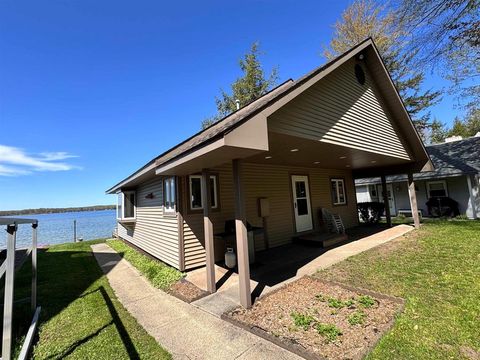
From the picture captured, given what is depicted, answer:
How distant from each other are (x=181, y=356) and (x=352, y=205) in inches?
419

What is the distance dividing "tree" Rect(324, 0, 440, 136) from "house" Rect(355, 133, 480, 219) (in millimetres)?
3363

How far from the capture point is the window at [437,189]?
13773 millimetres

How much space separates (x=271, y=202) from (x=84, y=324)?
564cm

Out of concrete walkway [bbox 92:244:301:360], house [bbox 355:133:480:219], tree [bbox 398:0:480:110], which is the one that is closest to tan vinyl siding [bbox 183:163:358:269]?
concrete walkway [bbox 92:244:301:360]

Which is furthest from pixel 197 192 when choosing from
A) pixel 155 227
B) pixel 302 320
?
pixel 302 320

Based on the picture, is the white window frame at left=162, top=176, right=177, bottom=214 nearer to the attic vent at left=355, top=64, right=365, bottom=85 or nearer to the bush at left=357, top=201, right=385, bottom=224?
the attic vent at left=355, top=64, right=365, bottom=85

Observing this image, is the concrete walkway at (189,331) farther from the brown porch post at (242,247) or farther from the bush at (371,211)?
the bush at (371,211)

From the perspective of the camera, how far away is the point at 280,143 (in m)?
5.02

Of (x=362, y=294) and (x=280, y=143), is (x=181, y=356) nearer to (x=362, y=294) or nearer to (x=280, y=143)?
(x=362, y=294)

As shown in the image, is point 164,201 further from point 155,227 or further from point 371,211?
point 371,211

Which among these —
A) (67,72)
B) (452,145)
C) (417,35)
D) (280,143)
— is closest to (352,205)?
(417,35)

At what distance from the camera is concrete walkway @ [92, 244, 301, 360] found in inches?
109

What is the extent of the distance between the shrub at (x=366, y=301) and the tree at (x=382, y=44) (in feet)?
48.6

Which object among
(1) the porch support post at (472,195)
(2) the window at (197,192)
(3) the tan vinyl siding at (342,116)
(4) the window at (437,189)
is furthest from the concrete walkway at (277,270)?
(4) the window at (437,189)
